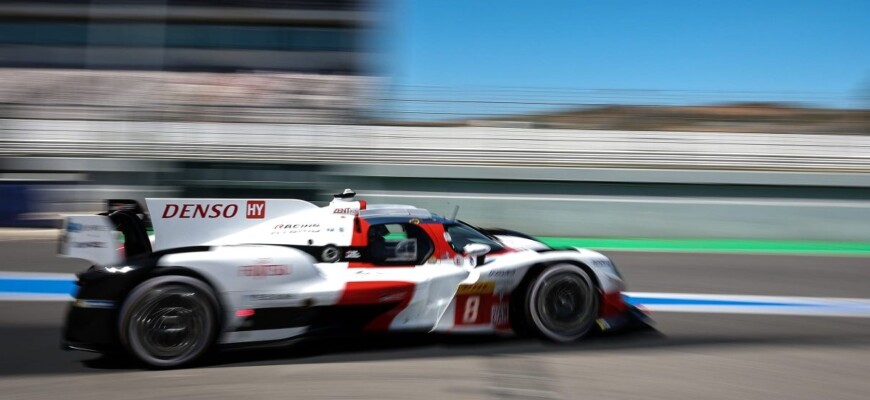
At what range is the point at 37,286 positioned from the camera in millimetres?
8523

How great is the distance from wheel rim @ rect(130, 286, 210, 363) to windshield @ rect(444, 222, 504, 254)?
6.09 feet

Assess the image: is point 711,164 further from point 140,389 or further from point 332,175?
point 140,389

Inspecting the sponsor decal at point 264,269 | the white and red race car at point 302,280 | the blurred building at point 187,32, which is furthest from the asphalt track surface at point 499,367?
the blurred building at point 187,32

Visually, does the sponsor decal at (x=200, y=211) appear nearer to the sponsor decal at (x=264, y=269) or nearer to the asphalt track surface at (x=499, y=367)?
the sponsor decal at (x=264, y=269)

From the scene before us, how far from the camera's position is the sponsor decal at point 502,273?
5657 millimetres

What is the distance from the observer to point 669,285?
9.05 metres

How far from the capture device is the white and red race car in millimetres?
5047

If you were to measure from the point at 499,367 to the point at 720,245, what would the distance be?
9.84 metres

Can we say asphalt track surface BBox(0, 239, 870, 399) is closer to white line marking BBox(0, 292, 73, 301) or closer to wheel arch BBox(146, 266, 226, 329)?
wheel arch BBox(146, 266, 226, 329)

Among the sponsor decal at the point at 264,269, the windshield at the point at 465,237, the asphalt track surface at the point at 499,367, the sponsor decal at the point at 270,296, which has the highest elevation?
the windshield at the point at 465,237

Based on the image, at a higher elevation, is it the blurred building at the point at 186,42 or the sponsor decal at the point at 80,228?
the blurred building at the point at 186,42

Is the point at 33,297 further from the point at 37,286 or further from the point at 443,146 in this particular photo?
the point at 443,146

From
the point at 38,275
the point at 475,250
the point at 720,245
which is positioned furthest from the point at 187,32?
the point at 475,250

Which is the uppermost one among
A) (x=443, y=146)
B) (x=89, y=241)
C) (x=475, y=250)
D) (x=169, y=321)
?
(x=443, y=146)
